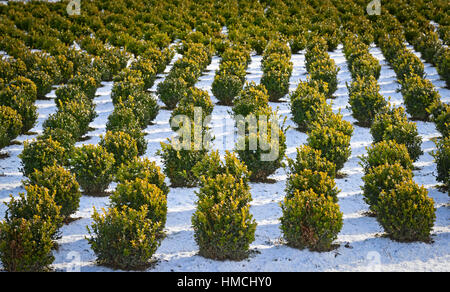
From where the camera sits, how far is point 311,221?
303 inches

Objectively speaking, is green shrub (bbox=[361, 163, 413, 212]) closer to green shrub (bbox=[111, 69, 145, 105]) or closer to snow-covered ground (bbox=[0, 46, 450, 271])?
snow-covered ground (bbox=[0, 46, 450, 271])

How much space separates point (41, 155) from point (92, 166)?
4.97 feet

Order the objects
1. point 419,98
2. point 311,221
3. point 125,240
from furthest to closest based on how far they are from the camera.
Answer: point 419,98 < point 311,221 < point 125,240

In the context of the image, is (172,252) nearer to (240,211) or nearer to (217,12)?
(240,211)

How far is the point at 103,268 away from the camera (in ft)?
24.5

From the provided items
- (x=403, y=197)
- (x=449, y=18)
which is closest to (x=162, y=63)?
(x=403, y=197)

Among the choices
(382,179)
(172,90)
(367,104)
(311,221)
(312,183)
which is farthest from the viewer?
(172,90)

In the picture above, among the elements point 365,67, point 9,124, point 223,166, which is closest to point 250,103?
point 223,166

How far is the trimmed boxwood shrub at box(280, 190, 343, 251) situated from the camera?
7.65 m

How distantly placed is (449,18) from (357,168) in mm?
22200

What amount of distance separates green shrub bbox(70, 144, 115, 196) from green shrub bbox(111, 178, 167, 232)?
5.81 ft

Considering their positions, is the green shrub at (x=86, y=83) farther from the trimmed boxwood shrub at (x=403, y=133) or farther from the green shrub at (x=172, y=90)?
the trimmed boxwood shrub at (x=403, y=133)

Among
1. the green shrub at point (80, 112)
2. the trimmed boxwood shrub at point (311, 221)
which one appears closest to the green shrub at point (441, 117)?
the trimmed boxwood shrub at point (311, 221)

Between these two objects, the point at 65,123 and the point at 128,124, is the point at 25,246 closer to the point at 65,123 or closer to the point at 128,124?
the point at 128,124
